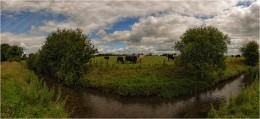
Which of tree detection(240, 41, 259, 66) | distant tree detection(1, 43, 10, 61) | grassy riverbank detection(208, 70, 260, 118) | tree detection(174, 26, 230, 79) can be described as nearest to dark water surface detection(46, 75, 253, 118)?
grassy riverbank detection(208, 70, 260, 118)

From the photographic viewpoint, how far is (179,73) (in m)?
41.2

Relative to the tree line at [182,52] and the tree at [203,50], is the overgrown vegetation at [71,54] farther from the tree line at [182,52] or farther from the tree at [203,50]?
the tree at [203,50]

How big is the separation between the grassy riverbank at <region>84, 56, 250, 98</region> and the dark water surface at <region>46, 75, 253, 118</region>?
148cm

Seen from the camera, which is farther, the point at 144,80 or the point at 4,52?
the point at 4,52

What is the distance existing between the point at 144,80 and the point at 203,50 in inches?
377

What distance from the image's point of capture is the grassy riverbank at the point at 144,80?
31.4 m

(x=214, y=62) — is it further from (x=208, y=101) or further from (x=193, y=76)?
(x=208, y=101)

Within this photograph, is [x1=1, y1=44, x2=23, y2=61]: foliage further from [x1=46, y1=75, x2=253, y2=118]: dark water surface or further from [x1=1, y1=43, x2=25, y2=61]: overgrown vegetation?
[x1=46, y1=75, x2=253, y2=118]: dark water surface

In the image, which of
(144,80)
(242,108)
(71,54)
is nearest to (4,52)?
(71,54)

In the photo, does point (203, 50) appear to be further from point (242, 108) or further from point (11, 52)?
point (11, 52)

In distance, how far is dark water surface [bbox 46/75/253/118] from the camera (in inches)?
907

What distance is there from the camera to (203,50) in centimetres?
3572

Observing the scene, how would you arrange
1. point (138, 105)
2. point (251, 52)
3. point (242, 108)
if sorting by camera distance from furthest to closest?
point (251, 52) → point (138, 105) → point (242, 108)

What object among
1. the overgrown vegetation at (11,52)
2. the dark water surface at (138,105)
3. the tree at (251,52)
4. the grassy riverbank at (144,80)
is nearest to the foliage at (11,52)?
the overgrown vegetation at (11,52)
